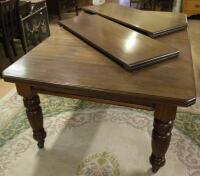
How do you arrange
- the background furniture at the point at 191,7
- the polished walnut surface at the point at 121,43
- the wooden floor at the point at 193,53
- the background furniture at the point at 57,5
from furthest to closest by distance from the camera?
the background furniture at the point at 57,5, the background furniture at the point at 191,7, the wooden floor at the point at 193,53, the polished walnut surface at the point at 121,43

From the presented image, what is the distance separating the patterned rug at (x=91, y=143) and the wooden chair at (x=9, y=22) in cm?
84

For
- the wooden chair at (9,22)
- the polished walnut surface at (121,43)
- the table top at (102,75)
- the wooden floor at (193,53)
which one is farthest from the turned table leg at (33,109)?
the wooden chair at (9,22)

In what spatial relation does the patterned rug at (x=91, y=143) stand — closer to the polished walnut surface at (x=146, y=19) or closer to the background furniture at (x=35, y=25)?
the polished walnut surface at (x=146, y=19)

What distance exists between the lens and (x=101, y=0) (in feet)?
10.2

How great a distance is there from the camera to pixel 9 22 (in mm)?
2441

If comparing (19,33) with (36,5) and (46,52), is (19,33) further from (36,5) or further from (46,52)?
(46,52)

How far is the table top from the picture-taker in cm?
100

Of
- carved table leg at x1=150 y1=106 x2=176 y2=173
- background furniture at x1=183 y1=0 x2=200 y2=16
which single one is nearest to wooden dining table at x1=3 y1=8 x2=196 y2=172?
carved table leg at x1=150 y1=106 x2=176 y2=173

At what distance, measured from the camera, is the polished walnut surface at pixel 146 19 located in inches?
62.8

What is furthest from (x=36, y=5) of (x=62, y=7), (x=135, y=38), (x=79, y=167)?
(x=79, y=167)

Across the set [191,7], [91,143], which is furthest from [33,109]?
[191,7]

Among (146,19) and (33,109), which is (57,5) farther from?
(33,109)

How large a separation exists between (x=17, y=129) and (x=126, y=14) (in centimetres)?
125

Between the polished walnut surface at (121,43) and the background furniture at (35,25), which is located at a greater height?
the polished walnut surface at (121,43)
